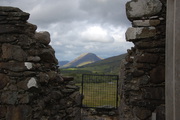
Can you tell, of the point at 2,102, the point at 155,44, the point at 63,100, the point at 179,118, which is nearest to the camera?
the point at 179,118

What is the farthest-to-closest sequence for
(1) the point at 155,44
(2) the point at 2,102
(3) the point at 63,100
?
(3) the point at 63,100 < (2) the point at 2,102 < (1) the point at 155,44

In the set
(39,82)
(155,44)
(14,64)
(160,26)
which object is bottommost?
(39,82)

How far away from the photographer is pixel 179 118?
236 centimetres

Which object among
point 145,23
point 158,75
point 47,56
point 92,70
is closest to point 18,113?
point 47,56

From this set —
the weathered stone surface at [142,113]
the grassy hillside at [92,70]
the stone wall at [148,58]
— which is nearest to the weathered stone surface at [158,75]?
the stone wall at [148,58]

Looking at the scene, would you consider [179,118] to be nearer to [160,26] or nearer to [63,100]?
[160,26]

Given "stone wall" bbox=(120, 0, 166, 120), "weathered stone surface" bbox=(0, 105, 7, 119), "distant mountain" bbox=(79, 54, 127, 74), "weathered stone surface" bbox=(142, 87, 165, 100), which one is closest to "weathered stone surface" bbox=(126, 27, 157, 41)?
"stone wall" bbox=(120, 0, 166, 120)

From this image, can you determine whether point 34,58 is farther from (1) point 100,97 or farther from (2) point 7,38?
(1) point 100,97

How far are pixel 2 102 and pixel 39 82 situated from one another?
81cm

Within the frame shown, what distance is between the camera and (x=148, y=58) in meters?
3.15

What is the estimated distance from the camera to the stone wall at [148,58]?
3.12 metres

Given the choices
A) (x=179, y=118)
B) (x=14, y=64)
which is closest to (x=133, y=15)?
(x=179, y=118)

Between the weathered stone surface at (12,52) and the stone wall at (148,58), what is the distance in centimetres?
222

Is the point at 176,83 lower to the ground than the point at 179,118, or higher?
higher
